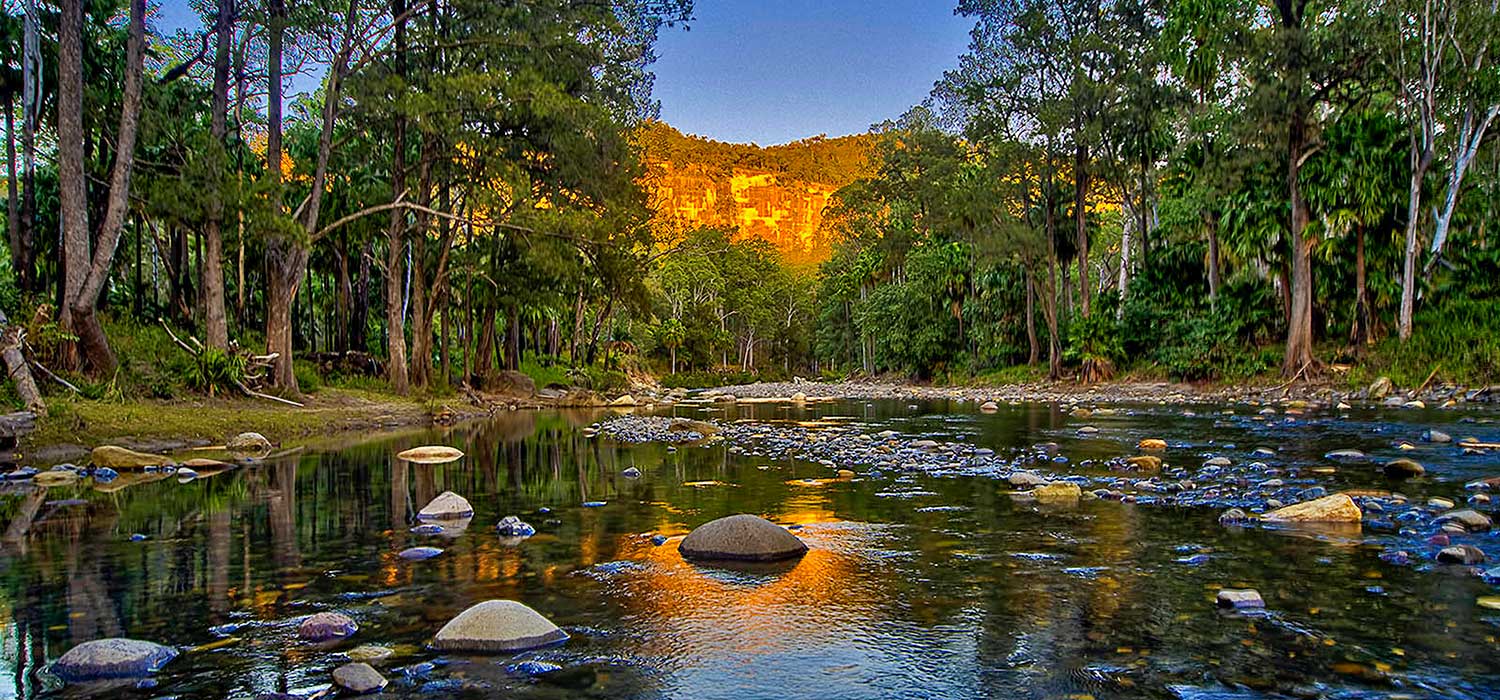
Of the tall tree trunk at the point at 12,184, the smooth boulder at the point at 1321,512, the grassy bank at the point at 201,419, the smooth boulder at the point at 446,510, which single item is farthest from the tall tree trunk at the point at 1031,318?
the smooth boulder at the point at 446,510

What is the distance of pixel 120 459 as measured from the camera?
10.5 meters

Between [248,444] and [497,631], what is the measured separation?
11070 mm

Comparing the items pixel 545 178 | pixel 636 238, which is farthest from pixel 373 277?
pixel 545 178

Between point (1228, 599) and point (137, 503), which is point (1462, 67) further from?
point (137, 503)

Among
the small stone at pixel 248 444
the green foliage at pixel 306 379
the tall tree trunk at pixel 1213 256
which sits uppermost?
the tall tree trunk at pixel 1213 256

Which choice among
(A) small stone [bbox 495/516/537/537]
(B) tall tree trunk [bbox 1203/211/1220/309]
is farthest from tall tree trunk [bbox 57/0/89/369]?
(B) tall tree trunk [bbox 1203/211/1220/309]

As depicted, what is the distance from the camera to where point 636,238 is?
36469mm

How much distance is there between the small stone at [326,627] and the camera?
3.92m

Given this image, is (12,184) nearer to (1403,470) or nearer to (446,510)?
(446,510)

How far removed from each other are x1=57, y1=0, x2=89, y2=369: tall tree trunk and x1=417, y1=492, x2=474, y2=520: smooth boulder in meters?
10.9

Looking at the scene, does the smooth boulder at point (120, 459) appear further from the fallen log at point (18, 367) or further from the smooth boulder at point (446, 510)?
the smooth boulder at point (446, 510)

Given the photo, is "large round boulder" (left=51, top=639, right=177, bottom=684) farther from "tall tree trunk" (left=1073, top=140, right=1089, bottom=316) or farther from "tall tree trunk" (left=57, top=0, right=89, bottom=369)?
"tall tree trunk" (left=1073, top=140, right=1089, bottom=316)

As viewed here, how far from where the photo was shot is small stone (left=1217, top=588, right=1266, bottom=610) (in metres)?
4.12

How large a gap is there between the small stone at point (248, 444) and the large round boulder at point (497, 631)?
10.6 metres
